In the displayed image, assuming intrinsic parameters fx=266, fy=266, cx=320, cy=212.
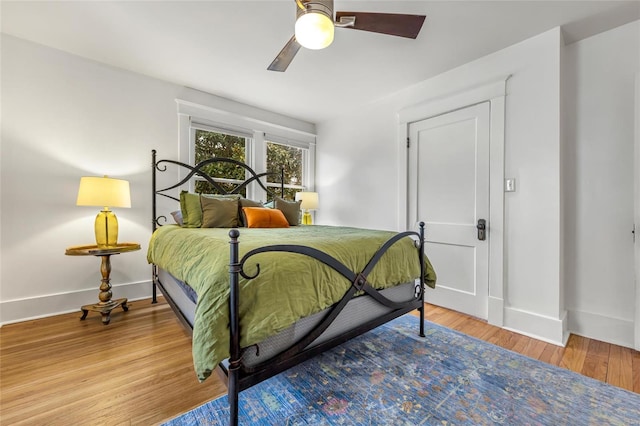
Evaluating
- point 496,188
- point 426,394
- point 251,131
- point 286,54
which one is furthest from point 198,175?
point 496,188

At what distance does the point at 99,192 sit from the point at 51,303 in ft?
3.97

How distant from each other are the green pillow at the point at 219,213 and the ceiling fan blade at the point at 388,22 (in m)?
1.95

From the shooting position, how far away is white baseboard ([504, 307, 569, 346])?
82.9 inches

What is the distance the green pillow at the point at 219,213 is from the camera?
8.73ft

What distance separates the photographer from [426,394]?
4.81 ft

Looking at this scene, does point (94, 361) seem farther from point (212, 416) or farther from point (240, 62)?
point (240, 62)

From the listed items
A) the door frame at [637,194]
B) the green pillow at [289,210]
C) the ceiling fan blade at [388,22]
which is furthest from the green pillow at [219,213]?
the door frame at [637,194]

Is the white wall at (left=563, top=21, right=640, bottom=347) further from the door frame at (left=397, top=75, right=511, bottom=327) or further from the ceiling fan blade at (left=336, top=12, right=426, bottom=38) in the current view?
the ceiling fan blade at (left=336, top=12, right=426, bottom=38)

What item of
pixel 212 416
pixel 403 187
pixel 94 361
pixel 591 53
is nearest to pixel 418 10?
pixel 591 53

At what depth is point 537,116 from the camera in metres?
2.28

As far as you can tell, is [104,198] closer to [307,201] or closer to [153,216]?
[153,216]

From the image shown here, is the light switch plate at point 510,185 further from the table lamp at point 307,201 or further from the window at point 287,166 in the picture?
the window at point 287,166

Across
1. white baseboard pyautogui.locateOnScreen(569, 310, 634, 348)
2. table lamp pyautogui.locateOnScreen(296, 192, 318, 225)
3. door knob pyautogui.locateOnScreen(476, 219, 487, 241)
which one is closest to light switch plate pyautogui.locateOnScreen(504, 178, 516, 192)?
door knob pyautogui.locateOnScreen(476, 219, 487, 241)

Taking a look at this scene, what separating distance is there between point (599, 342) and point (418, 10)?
9.69ft
